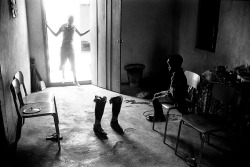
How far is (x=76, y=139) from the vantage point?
412 centimetres

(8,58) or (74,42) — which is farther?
(74,42)

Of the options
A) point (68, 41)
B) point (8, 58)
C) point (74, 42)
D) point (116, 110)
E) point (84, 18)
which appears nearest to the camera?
point (8, 58)

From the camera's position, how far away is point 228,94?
350 centimetres

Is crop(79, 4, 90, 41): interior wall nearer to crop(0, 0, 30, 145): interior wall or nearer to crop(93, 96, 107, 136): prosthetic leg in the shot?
crop(0, 0, 30, 145): interior wall

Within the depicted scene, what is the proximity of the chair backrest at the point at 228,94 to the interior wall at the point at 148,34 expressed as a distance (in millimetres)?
3722

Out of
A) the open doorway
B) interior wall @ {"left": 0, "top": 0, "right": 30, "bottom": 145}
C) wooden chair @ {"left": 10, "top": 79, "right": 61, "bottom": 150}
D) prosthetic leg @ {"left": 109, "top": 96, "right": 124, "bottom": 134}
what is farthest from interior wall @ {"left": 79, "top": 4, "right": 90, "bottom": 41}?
wooden chair @ {"left": 10, "top": 79, "right": 61, "bottom": 150}

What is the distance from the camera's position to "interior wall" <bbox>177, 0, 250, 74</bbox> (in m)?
4.70

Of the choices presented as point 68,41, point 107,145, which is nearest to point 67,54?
point 68,41

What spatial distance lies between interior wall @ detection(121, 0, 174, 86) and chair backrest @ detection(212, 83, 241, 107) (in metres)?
3.72

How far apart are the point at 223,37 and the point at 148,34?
239cm

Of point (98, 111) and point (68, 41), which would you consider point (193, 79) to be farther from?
point (68, 41)

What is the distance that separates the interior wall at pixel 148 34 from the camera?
6957 millimetres

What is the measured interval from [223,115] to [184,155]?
3.29 feet

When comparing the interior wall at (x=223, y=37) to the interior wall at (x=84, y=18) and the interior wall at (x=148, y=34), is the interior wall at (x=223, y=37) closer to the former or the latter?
the interior wall at (x=148, y=34)
